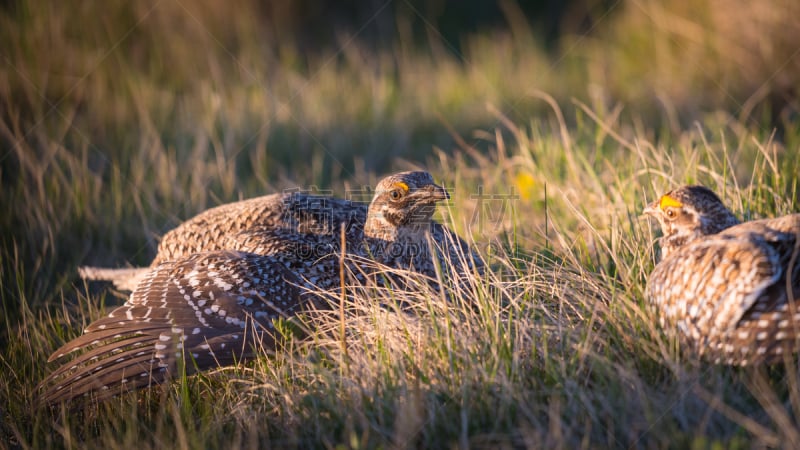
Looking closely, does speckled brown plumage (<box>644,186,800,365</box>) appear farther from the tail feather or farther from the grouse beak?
the tail feather

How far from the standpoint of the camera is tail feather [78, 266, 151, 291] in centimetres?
516

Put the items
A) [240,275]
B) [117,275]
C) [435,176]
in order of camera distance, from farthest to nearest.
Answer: [435,176] → [117,275] → [240,275]

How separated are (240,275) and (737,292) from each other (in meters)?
2.62

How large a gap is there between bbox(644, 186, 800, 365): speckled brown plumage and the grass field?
0.36 feet

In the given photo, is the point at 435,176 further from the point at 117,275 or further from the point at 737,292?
the point at 737,292

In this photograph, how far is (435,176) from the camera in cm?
651

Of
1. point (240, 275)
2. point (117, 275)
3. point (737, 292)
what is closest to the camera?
point (737, 292)

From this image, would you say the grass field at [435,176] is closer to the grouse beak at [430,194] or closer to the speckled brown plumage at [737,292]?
the speckled brown plumage at [737,292]

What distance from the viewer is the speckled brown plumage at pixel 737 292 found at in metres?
2.82

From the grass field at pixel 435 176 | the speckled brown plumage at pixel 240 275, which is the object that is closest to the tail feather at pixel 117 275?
the grass field at pixel 435 176

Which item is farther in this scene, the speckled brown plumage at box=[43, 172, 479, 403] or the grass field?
the speckled brown plumage at box=[43, 172, 479, 403]

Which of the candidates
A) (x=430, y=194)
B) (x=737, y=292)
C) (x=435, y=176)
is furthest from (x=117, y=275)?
(x=737, y=292)

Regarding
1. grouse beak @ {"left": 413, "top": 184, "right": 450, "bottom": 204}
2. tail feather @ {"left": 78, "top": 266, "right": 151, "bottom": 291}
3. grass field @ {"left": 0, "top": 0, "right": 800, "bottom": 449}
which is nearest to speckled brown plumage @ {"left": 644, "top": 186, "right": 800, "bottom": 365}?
grass field @ {"left": 0, "top": 0, "right": 800, "bottom": 449}

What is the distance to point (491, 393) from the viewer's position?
3000mm
